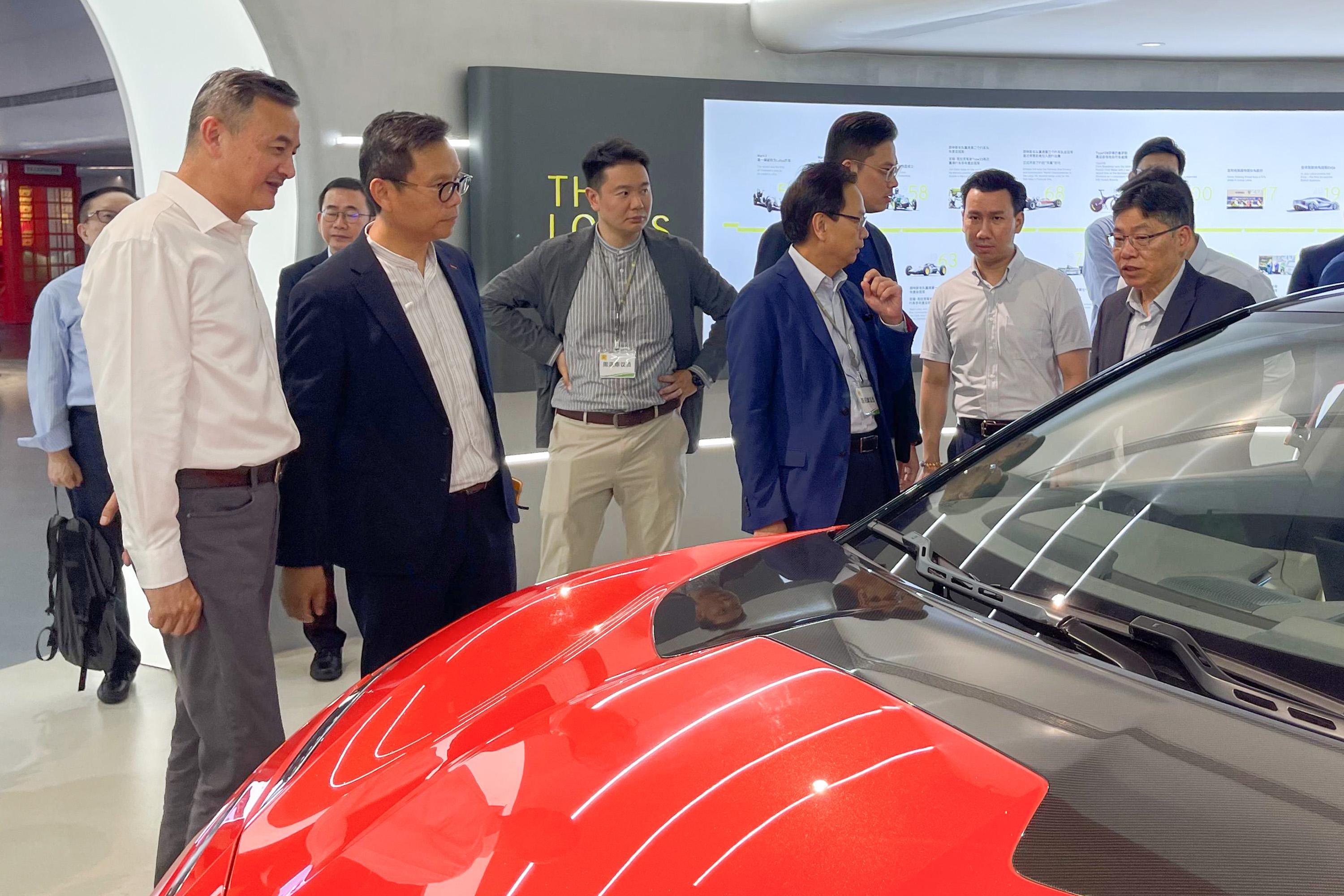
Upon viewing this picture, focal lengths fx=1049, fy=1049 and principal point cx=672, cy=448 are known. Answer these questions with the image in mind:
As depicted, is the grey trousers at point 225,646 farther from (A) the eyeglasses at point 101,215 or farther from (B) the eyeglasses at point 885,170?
(B) the eyeglasses at point 885,170

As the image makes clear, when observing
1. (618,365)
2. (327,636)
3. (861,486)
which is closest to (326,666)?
(327,636)

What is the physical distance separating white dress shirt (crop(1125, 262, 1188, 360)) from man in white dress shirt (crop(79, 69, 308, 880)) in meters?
2.42

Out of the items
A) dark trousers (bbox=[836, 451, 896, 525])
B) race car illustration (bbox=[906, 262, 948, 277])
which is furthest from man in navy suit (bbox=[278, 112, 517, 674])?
race car illustration (bbox=[906, 262, 948, 277])

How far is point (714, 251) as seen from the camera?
5.07m

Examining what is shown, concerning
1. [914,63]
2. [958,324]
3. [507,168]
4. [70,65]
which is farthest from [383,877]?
[70,65]

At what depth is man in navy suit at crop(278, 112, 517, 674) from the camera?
7.66 feet

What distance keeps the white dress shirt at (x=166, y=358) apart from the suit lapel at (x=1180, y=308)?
247 cm

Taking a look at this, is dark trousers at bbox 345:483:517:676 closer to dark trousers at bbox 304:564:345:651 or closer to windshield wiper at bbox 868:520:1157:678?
dark trousers at bbox 304:564:345:651

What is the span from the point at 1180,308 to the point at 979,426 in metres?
0.78

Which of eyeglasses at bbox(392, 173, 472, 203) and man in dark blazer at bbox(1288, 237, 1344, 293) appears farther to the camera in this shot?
man in dark blazer at bbox(1288, 237, 1344, 293)

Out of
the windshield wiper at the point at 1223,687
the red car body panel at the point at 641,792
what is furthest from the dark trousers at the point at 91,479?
the windshield wiper at the point at 1223,687

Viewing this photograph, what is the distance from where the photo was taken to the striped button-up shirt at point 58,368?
3.52m

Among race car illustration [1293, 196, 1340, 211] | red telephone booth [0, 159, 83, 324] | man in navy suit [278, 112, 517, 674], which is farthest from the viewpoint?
red telephone booth [0, 159, 83, 324]

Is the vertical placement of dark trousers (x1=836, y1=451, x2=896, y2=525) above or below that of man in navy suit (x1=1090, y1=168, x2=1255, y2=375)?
below
